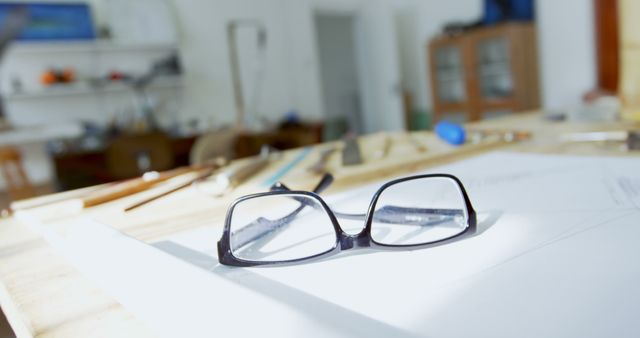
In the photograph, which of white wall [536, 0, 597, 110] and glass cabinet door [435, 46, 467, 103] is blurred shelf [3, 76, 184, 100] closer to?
glass cabinet door [435, 46, 467, 103]

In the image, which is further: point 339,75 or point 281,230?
point 339,75

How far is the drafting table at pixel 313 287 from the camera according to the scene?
12.4 inches

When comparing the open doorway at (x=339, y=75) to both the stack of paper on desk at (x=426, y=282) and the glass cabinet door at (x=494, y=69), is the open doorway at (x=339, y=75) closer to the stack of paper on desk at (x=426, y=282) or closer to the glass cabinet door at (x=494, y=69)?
the glass cabinet door at (x=494, y=69)

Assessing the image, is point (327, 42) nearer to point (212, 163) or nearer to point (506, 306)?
point (212, 163)

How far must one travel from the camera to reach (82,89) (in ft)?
11.3

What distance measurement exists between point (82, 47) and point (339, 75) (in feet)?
11.7

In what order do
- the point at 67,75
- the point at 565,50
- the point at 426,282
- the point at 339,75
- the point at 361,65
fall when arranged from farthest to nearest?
the point at 339,75 < the point at 361,65 < the point at 565,50 < the point at 67,75 < the point at 426,282

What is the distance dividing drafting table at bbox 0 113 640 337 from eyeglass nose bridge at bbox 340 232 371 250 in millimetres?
11

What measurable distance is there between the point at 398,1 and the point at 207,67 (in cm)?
233

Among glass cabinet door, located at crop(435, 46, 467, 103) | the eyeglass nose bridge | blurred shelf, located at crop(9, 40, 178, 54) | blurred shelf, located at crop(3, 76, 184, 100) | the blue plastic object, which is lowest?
the eyeglass nose bridge

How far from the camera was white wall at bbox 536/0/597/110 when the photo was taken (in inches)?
134

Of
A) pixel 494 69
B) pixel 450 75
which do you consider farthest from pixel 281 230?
pixel 450 75

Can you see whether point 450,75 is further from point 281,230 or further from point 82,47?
point 281,230

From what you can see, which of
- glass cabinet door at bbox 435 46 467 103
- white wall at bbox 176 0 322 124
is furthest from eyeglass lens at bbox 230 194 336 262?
glass cabinet door at bbox 435 46 467 103
